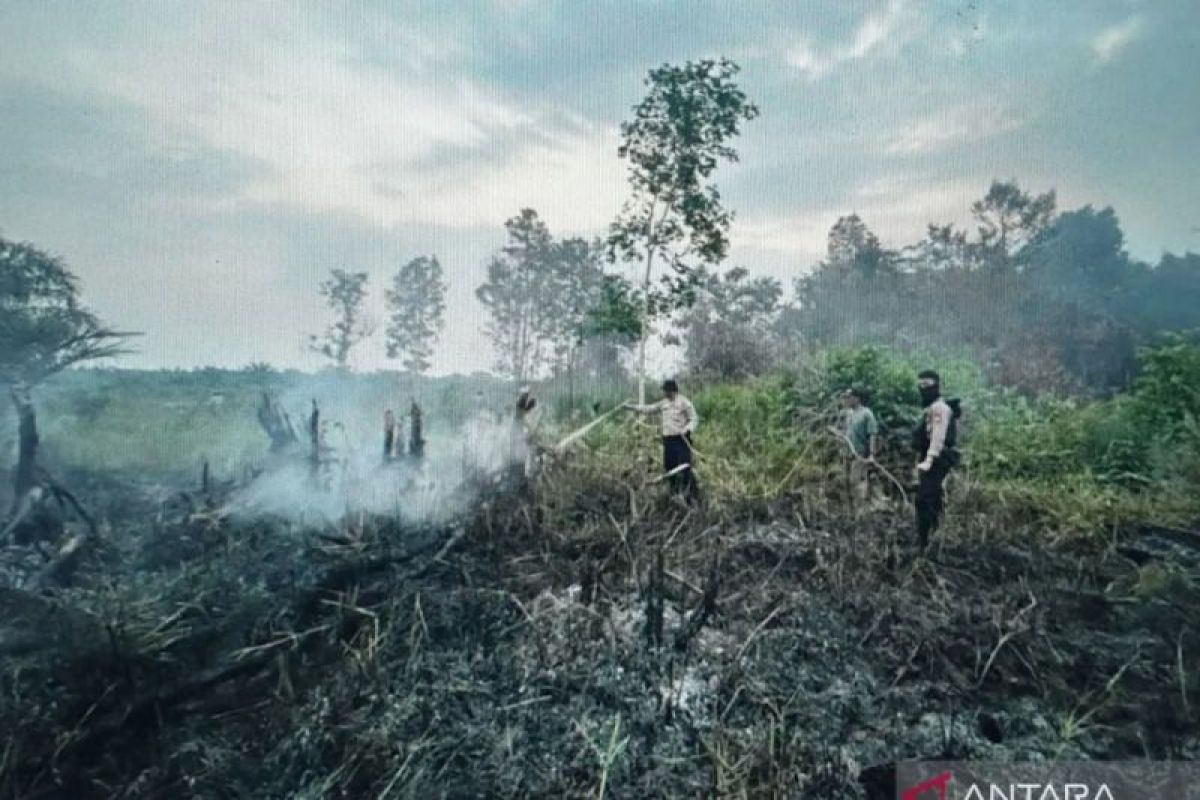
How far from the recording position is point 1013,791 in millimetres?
3762

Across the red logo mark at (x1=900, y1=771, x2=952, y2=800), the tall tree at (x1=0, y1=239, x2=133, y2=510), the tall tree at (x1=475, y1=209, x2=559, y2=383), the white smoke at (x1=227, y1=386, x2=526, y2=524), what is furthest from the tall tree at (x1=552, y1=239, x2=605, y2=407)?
the red logo mark at (x1=900, y1=771, x2=952, y2=800)

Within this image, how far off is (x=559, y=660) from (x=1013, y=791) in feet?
9.72

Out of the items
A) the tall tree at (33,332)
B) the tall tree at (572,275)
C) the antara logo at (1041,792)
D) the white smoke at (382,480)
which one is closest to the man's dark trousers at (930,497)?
the antara logo at (1041,792)

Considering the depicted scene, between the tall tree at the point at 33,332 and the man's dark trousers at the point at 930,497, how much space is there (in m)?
8.78

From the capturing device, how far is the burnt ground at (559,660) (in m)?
3.58

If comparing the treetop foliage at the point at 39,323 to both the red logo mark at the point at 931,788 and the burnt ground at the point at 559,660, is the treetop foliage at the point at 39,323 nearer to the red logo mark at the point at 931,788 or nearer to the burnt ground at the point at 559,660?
the burnt ground at the point at 559,660

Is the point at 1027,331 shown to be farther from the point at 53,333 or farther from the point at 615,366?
the point at 53,333

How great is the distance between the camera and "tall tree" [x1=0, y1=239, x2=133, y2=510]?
20.3 feet

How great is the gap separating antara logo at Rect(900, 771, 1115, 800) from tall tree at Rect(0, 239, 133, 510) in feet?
25.9

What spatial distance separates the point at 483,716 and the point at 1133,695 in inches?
183

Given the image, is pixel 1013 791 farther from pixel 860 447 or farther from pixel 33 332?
pixel 33 332

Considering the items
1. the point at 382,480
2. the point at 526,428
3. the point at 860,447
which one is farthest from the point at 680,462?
the point at 382,480

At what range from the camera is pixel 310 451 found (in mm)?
8969

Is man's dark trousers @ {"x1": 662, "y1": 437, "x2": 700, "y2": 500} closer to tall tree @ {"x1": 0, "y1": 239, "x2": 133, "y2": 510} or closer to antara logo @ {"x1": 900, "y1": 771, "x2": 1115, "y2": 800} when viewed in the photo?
antara logo @ {"x1": 900, "y1": 771, "x2": 1115, "y2": 800}
